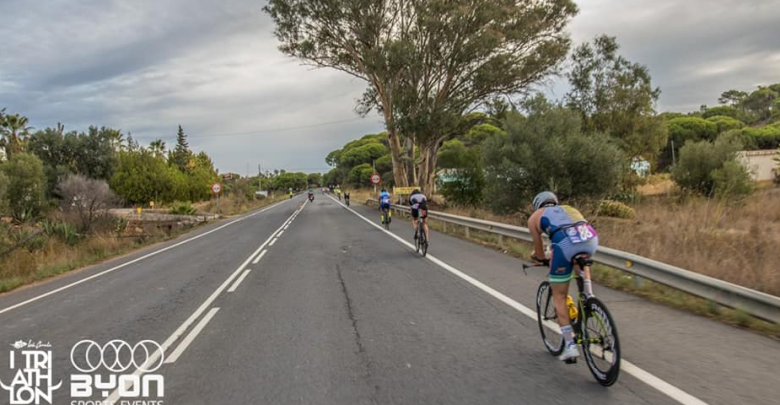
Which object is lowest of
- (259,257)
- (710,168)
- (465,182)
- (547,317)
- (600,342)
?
(259,257)

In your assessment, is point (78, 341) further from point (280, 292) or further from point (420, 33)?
point (420, 33)

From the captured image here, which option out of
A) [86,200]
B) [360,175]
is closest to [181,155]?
[360,175]

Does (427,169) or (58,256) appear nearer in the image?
(58,256)

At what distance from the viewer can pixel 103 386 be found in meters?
4.66

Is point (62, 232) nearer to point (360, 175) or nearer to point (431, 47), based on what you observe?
point (431, 47)

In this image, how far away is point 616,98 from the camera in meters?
39.0

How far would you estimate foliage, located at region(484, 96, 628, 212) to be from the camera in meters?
19.5

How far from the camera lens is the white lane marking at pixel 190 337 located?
5355mm

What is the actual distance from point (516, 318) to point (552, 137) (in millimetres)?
15341

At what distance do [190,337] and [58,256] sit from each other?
14.4m

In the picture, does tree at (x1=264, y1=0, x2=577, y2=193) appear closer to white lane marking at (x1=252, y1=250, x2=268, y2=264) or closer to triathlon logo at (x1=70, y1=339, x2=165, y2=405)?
white lane marking at (x1=252, y1=250, x2=268, y2=264)

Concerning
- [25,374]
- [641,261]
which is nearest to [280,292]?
[25,374]

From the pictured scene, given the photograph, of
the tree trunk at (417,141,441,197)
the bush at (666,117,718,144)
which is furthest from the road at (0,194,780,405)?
the bush at (666,117,718,144)

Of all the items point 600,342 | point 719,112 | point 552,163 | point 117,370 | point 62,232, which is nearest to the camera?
point 600,342
